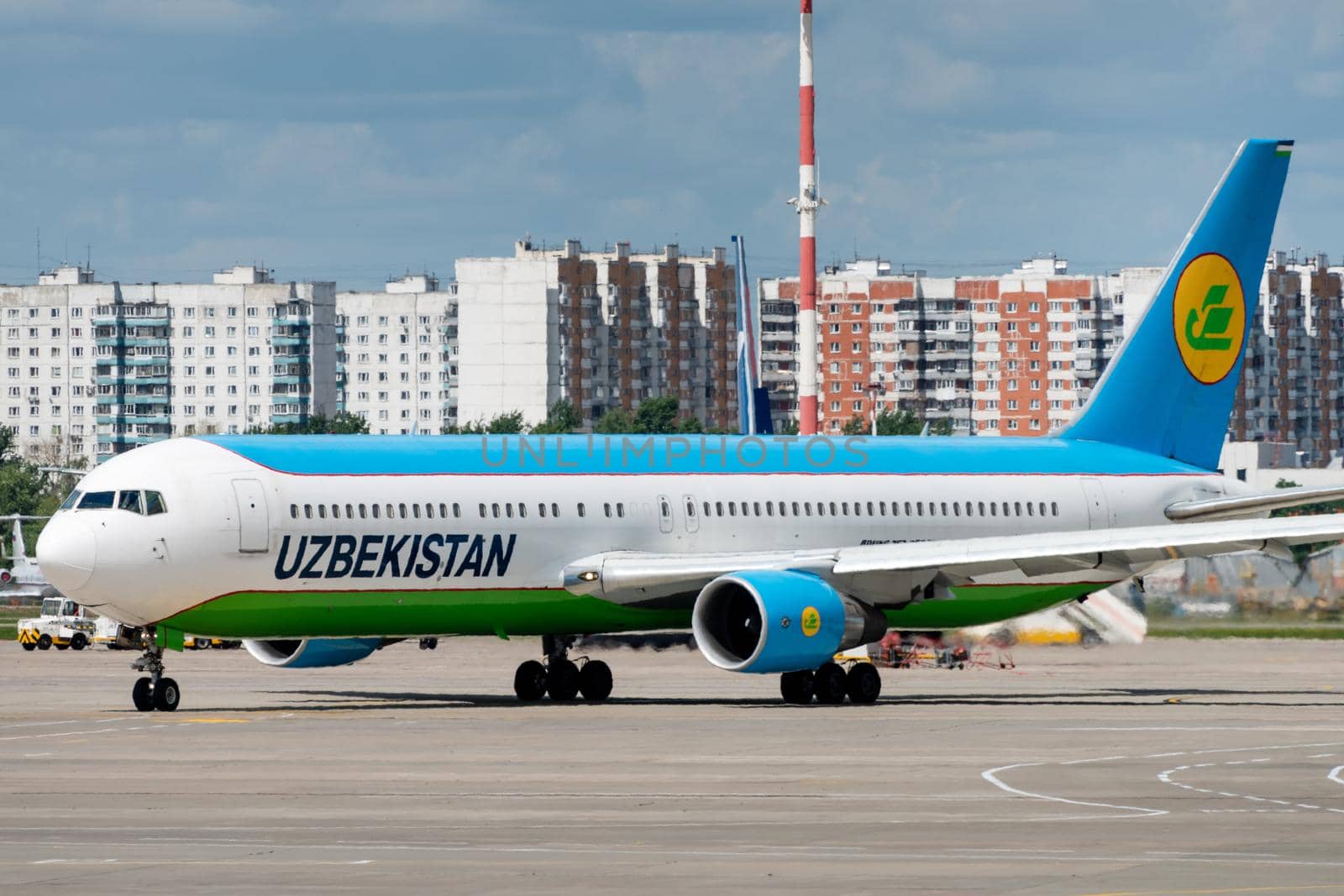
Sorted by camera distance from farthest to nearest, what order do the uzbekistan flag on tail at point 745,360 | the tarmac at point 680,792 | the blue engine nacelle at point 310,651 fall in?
the uzbekistan flag on tail at point 745,360 → the blue engine nacelle at point 310,651 → the tarmac at point 680,792

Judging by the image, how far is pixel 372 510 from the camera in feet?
151

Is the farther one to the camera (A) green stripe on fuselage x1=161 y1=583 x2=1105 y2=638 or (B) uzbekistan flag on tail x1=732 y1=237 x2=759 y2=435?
(B) uzbekistan flag on tail x1=732 y1=237 x2=759 y2=435

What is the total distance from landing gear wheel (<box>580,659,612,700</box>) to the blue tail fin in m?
13.6

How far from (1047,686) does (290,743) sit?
75.7 ft

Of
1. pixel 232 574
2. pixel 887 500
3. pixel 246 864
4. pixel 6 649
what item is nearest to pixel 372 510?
pixel 232 574

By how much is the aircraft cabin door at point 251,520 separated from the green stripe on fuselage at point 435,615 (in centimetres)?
87

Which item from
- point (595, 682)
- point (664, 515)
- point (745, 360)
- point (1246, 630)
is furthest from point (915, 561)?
point (745, 360)

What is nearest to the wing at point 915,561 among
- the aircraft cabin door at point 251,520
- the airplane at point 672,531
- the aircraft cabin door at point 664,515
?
the airplane at point 672,531

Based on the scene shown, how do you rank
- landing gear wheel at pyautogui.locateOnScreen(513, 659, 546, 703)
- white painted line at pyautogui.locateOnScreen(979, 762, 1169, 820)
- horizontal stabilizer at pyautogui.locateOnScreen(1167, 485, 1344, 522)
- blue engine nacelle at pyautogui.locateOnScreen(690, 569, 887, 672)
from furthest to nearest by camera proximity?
landing gear wheel at pyautogui.locateOnScreen(513, 659, 546, 703) < horizontal stabilizer at pyautogui.locateOnScreen(1167, 485, 1344, 522) < blue engine nacelle at pyautogui.locateOnScreen(690, 569, 887, 672) < white painted line at pyautogui.locateOnScreen(979, 762, 1169, 820)

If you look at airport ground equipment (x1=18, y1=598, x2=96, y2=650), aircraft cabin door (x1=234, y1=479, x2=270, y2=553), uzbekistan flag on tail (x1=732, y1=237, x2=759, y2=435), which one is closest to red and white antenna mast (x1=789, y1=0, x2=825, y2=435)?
uzbekistan flag on tail (x1=732, y1=237, x2=759, y2=435)

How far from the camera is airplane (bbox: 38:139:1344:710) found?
44.6 m

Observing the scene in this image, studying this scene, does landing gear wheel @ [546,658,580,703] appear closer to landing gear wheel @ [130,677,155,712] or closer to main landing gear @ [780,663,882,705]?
main landing gear @ [780,663,882,705]

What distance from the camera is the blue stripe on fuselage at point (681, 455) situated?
4672cm

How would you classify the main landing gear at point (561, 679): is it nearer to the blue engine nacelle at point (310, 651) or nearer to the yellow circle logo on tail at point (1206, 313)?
the blue engine nacelle at point (310, 651)
